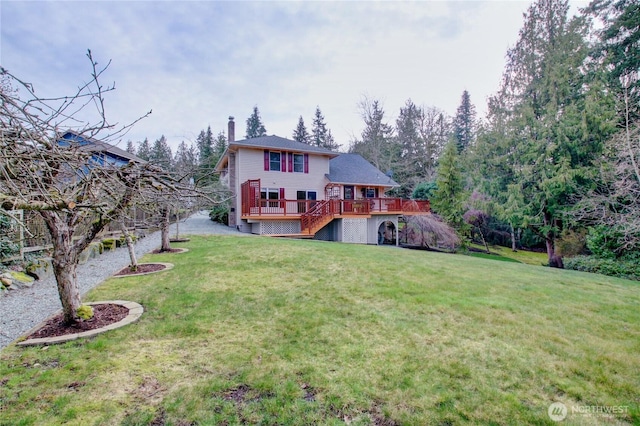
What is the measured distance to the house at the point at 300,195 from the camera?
52.6ft

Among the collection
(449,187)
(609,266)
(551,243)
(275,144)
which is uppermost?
(275,144)

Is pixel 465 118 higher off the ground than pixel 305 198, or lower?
higher

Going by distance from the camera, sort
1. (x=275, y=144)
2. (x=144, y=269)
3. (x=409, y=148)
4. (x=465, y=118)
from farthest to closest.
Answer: (x=465, y=118) < (x=409, y=148) < (x=275, y=144) < (x=144, y=269)

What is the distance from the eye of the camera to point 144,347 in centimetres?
332

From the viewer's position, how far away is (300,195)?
19.1 m

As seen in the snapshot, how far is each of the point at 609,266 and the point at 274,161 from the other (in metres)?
17.3

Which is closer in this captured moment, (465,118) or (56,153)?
(56,153)

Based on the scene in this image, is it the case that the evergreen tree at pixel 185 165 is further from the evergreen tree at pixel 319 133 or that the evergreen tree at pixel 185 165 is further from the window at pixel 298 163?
the evergreen tree at pixel 319 133

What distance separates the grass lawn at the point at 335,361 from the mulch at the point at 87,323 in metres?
0.36

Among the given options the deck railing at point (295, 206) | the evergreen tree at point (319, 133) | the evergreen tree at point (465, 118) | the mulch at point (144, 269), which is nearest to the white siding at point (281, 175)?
the deck railing at point (295, 206)

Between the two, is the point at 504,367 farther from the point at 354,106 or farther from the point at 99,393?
the point at 354,106

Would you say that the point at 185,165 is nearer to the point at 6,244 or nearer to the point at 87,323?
the point at 6,244

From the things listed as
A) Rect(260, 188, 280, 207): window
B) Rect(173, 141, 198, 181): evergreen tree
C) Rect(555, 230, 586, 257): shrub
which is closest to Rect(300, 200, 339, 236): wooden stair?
Rect(260, 188, 280, 207): window

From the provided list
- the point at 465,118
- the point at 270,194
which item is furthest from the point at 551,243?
the point at 465,118
